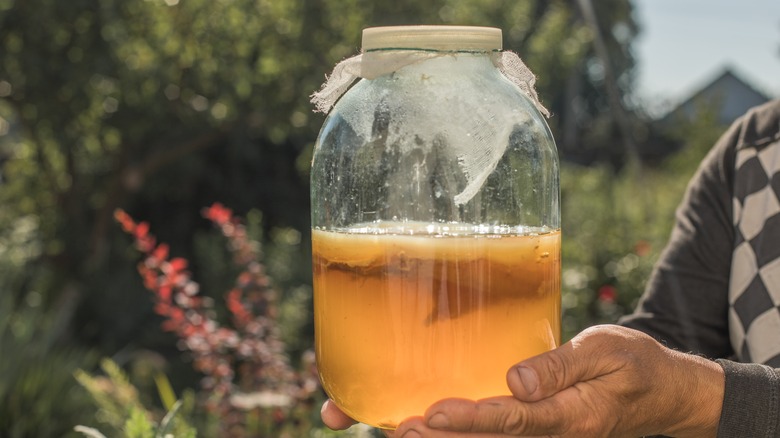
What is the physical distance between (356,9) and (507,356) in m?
5.86

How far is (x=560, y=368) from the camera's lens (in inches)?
46.6

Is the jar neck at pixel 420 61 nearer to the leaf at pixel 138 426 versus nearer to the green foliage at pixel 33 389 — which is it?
the leaf at pixel 138 426

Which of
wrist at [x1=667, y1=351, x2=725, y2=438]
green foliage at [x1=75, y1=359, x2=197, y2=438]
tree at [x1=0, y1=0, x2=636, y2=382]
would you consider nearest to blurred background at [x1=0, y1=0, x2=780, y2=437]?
tree at [x1=0, y1=0, x2=636, y2=382]

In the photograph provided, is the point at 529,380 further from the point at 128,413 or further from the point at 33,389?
the point at 33,389

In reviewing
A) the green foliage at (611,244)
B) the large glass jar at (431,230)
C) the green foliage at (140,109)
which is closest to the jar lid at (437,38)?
the large glass jar at (431,230)

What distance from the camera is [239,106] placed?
689 centimetres

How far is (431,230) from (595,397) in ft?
1.02

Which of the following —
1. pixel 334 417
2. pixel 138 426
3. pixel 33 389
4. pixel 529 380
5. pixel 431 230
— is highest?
pixel 431 230

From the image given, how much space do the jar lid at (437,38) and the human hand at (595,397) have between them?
1.37 feet

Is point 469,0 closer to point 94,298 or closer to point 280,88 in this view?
point 280,88

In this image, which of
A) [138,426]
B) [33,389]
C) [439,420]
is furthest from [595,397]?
[33,389]

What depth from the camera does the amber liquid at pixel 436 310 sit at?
116 centimetres

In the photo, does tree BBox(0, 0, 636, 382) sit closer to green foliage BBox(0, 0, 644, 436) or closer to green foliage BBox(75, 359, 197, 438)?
green foliage BBox(0, 0, 644, 436)

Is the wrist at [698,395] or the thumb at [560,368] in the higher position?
the thumb at [560,368]
